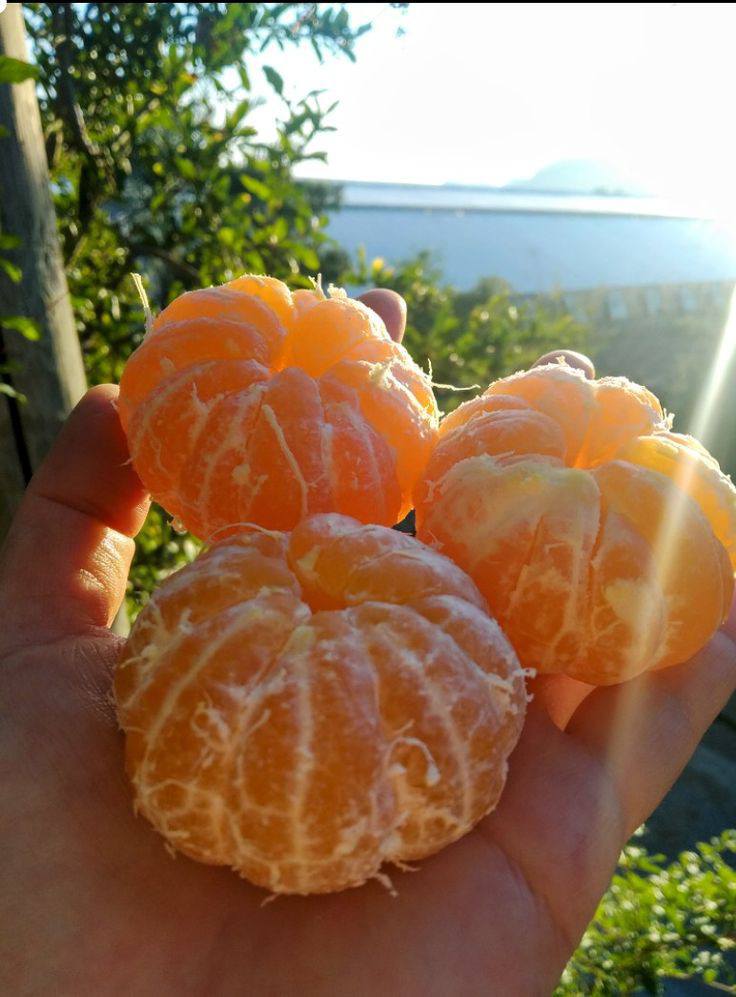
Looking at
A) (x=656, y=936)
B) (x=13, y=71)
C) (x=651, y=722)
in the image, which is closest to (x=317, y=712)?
(x=651, y=722)

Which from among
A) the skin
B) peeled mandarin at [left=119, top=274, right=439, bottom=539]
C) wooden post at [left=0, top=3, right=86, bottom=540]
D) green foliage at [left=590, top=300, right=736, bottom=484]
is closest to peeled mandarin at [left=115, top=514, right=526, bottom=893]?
the skin

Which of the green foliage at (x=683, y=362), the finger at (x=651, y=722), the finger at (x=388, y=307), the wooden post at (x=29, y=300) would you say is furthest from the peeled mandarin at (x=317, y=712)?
the green foliage at (x=683, y=362)

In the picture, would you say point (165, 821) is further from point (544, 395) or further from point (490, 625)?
point (544, 395)

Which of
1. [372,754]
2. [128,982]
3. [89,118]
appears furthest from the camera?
[89,118]

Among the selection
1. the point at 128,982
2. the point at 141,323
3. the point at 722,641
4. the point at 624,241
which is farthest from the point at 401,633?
the point at 624,241

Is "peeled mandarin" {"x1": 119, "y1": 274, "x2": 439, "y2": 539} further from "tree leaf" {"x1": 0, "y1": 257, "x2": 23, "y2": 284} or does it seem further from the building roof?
the building roof
